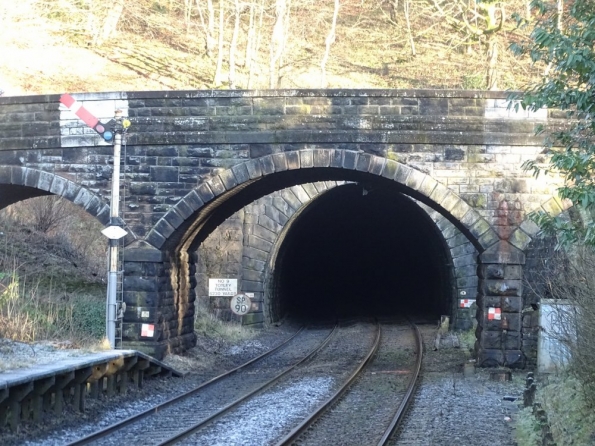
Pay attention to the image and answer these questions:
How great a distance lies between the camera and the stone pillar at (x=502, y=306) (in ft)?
54.3

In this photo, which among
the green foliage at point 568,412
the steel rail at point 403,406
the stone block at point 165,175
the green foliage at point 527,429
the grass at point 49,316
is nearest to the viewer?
the green foliage at point 568,412

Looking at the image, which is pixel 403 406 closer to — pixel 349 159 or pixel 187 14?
pixel 349 159

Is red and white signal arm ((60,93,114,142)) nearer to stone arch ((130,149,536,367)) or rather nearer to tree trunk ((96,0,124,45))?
stone arch ((130,149,536,367))

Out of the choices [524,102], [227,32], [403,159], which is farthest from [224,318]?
[227,32]

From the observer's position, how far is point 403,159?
16531mm

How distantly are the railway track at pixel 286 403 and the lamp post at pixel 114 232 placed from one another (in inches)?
79.2

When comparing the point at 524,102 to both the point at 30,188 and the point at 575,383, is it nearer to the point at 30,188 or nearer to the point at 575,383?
the point at 575,383

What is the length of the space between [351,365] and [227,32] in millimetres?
28466

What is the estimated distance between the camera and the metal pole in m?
15.2

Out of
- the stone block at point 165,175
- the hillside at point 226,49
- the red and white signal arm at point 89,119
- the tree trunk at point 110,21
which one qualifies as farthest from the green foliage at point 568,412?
the tree trunk at point 110,21

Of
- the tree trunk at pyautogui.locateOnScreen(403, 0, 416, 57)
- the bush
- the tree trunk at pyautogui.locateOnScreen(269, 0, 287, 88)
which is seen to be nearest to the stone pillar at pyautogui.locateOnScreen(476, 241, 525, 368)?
the bush

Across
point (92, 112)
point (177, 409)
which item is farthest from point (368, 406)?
point (92, 112)

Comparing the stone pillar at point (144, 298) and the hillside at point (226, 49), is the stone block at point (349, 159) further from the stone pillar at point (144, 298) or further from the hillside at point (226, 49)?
the hillside at point (226, 49)

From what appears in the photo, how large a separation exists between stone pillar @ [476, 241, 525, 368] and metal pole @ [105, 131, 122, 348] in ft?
22.4
